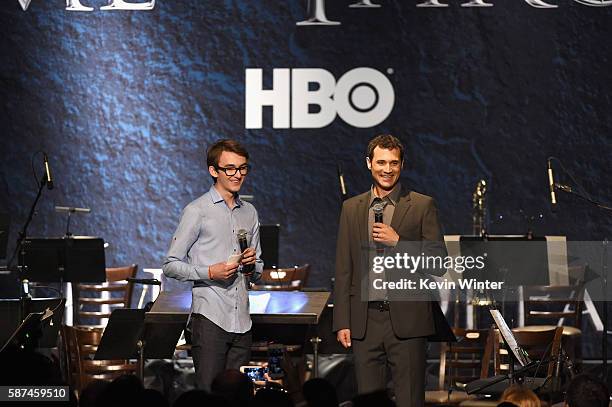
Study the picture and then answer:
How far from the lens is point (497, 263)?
842 centimetres

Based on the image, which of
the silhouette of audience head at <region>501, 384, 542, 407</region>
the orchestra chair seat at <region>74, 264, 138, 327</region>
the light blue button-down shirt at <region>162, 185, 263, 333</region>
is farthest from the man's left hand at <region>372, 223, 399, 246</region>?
the orchestra chair seat at <region>74, 264, 138, 327</region>

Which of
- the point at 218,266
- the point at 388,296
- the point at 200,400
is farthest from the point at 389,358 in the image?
the point at 200,400

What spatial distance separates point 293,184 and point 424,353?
5.09 m

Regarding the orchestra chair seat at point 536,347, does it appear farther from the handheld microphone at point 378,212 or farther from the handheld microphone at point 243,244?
the handheld microphone at point 243,244

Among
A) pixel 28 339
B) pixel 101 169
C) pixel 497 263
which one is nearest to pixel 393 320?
pixel 28 339

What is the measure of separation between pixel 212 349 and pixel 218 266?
445mm

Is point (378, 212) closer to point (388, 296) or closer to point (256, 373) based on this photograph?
point (388, 296)

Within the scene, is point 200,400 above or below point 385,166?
below

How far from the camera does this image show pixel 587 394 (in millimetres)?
4160

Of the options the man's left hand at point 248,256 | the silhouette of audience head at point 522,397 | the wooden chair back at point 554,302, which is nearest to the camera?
the silhouette of audience head at point 522,397

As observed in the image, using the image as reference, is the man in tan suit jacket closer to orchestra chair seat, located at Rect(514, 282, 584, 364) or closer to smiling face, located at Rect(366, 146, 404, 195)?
smiling face, located at Rect(366, 146, 404, 195)

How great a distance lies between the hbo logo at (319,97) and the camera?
33.2 feet

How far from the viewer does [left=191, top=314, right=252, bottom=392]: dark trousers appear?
5453 millimetres

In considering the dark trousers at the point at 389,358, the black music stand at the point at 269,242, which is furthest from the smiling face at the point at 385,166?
the black music stand at the point at 269,242
